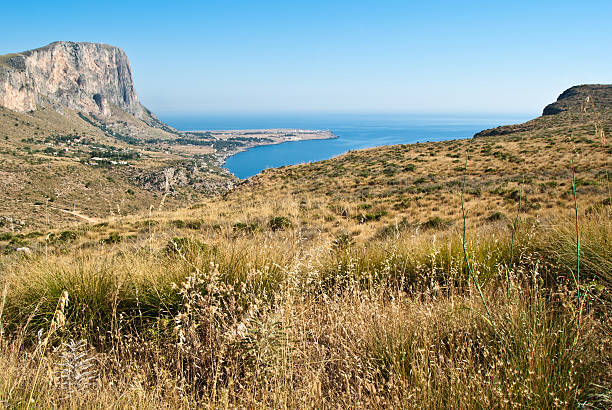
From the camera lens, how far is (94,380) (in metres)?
2.42

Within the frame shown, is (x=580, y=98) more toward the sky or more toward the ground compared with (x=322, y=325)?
more toward the sky

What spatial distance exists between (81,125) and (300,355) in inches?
8279

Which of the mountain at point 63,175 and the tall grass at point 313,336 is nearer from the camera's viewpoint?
the tall grass at point 313,336

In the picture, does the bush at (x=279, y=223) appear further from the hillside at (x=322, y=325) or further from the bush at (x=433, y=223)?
the hillside at (x=322, y=325)

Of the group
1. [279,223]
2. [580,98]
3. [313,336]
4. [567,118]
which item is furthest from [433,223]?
[580,98]

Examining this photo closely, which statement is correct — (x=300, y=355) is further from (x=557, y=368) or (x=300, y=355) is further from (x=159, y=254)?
(x=159, y=254)

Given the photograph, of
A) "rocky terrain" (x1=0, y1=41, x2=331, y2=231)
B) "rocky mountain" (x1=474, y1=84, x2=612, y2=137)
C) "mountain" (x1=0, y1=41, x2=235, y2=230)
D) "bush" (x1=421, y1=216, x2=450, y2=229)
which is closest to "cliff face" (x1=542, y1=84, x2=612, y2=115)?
"rocky mountain" (x1=474, y1=84, x2=612, y2=137)

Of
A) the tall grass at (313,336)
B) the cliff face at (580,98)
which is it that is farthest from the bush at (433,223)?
the cliff face at (580,98)

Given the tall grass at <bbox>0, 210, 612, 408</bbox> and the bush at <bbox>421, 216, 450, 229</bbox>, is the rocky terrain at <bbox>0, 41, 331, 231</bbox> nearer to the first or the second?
the tall grass at <bbox>0, 210, 612, 408</bbox>

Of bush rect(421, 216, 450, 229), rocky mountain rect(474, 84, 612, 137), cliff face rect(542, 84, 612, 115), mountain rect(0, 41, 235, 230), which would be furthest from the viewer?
cliff face rect(542, 84, 612, 115)

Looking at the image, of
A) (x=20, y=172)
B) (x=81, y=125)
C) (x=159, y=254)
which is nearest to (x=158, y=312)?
(x=159, y=254)

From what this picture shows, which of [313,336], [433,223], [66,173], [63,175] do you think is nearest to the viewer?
[313,336]

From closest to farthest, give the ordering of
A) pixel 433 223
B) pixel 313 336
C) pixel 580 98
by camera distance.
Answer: pixel 313 336, pixel 433 223, pixel 580 98

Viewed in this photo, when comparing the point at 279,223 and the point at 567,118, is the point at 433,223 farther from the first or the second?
the point at 567,118
